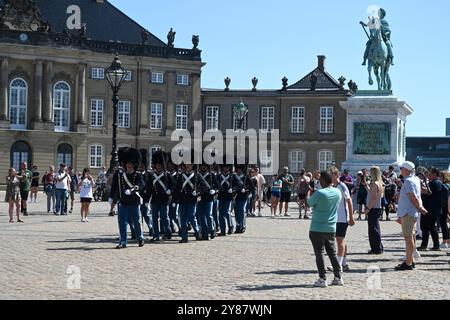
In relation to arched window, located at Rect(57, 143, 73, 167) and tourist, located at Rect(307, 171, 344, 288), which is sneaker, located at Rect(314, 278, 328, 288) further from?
arched window, located at Rect(57, 143, 73, 167)

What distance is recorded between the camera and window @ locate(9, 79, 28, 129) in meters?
64.8

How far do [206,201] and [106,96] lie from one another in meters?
51.2

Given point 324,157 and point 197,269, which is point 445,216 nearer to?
point 197,269

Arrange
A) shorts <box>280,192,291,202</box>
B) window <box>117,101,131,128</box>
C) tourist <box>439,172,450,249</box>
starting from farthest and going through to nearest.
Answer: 1. window <box>117,101,131,128</box>
2. shorts <box>280,192,291,202</box>
3. tourist <box>439,172,450,249</box>

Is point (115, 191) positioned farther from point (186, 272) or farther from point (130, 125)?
point (130, 125)

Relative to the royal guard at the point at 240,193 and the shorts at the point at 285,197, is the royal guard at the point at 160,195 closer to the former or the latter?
the royal guard at the point at 240,193

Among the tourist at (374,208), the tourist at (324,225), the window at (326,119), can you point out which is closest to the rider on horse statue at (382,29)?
the tourist at (374,208)

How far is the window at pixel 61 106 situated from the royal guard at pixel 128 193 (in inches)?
1986

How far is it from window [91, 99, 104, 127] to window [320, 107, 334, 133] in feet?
65.2

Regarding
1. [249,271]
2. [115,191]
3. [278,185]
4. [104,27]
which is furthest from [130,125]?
[249,271]

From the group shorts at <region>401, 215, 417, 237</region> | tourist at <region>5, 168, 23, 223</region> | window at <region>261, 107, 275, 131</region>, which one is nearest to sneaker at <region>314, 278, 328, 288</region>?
shorts at <region>401, 215, 417, 237</region>

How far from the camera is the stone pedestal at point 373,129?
30.2 m

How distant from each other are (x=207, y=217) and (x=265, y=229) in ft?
14.0

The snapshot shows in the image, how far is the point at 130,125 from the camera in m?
70.2
